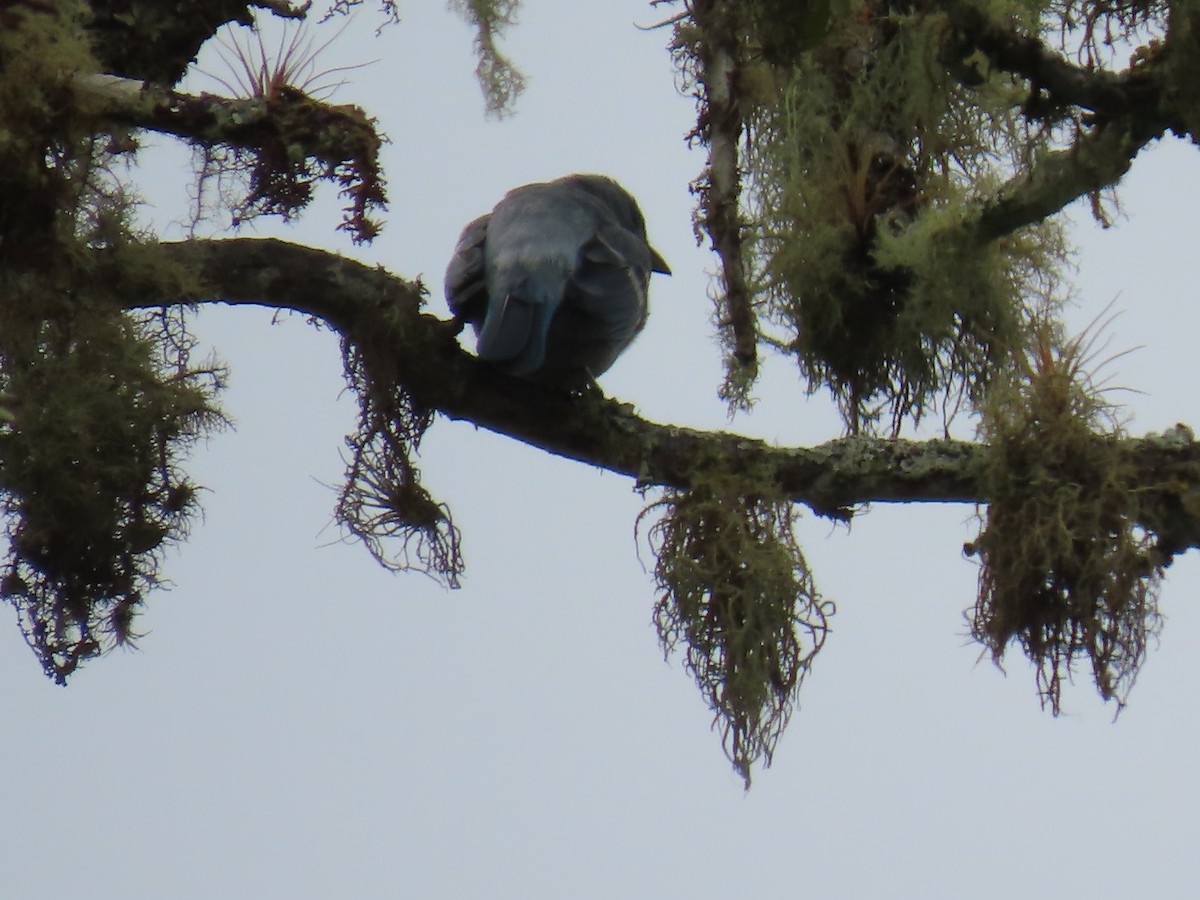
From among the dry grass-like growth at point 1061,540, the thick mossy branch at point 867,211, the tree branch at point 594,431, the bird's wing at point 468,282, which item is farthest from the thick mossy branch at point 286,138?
the dry grass-like growth at point 1061,540

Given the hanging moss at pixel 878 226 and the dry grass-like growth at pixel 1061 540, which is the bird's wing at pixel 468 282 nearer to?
the hanging moss at pixel 878 226

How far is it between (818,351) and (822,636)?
2.30ft

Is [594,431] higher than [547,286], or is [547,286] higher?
[547,286]

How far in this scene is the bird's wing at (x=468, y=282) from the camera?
10.5ft

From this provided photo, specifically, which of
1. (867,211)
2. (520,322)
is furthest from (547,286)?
(867,211)

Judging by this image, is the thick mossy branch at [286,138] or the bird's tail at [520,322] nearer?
the thick mossy branch at [286,138]

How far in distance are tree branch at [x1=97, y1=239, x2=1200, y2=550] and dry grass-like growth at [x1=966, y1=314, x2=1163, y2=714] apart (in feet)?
0.21

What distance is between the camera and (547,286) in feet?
10.4

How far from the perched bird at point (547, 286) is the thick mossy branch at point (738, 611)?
39 cm

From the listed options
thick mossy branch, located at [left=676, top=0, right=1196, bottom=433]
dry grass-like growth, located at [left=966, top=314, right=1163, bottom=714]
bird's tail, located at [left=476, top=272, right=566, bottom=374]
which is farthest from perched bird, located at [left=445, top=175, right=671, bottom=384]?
dry grass-like growth, located at [left=966, top=314, right=1163, bottom=714]

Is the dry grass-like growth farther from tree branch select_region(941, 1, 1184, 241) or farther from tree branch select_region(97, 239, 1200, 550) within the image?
tree branch select_region(941, 1, 1184, 241)

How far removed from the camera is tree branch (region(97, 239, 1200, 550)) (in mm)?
2816

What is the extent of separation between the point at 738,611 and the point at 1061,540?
558 millimetres

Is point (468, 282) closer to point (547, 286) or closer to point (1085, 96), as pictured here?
point (547, 286)
